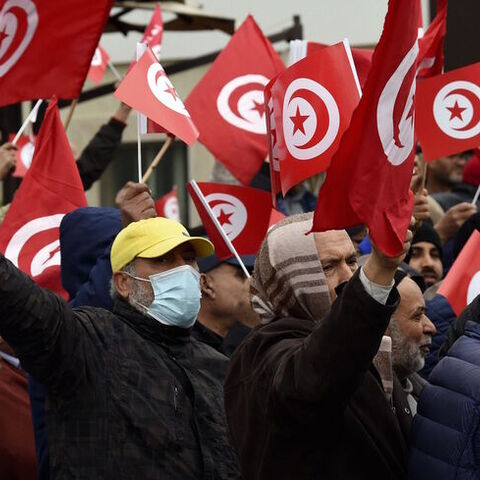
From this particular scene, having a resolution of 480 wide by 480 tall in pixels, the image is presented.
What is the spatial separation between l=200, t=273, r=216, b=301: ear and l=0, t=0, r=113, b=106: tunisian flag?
3.32ft

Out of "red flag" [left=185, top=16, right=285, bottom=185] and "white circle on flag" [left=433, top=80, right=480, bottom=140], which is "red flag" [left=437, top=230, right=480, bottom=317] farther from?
"red flag" [left=185, top=16, right=285, bottom=185]

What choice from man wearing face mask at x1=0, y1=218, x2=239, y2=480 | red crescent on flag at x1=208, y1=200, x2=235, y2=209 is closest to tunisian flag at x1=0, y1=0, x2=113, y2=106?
red crescent on flag at x1=208, y1=200, x2=235, y2=209

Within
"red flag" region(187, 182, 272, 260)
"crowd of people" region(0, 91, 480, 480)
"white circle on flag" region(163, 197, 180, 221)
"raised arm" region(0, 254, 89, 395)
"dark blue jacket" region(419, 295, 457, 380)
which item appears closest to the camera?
"crowd of people" region(0, 91, 480, 480)

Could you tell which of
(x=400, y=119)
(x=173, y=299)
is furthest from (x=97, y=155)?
(x=400, y=119)

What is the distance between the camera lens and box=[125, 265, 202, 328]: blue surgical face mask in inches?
183

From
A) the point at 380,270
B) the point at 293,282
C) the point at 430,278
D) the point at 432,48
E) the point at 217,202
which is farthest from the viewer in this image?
the point at 430,278

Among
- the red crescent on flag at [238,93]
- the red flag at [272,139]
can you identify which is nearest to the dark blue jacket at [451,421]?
the red flag at [272,139]

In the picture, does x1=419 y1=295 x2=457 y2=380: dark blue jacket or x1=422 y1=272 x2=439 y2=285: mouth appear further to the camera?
x1=422 y1=272 x2=439 y2=285: mouth

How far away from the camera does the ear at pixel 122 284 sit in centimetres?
472

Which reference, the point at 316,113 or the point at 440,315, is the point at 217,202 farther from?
the point at 440,315

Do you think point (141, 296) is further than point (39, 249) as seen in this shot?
No

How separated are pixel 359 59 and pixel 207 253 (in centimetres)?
244

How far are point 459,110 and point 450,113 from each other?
0.14ft

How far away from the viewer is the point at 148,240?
185 inches
